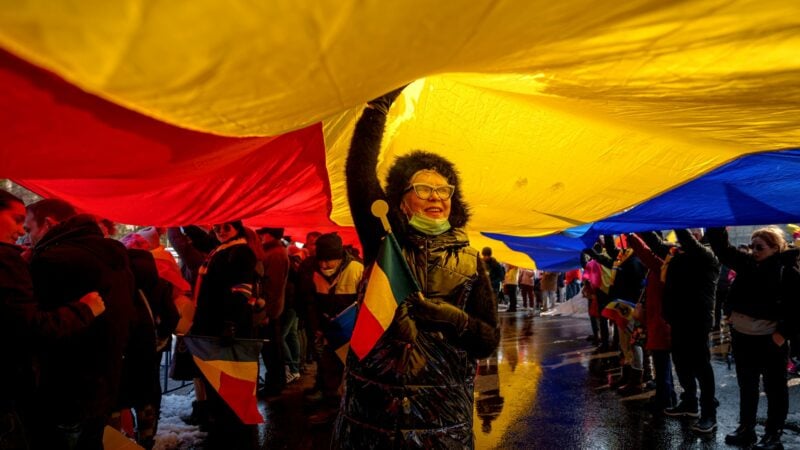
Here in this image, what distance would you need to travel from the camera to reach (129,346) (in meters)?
3.21

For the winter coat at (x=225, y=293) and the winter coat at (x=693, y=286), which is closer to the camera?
the winter coat at (x=225, y=293)

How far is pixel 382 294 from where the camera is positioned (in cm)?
175

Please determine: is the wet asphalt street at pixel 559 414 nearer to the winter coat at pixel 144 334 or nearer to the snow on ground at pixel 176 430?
the snow on ground at pixel 176 430

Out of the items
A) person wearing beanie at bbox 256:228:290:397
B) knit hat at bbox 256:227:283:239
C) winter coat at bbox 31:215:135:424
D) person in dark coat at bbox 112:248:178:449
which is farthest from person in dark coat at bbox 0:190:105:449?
knit hat at bbox 256:227:283:239

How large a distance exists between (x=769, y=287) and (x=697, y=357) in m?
0.97

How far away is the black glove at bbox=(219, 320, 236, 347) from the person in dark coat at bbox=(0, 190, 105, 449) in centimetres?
162

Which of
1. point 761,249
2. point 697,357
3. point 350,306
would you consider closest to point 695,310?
point 697,357

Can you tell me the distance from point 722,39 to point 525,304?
16.0m

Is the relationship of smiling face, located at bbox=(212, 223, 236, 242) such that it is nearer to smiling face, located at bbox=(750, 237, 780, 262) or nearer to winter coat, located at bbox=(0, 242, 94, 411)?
winter coat, located at bbox=(0, 242, 94, 411)

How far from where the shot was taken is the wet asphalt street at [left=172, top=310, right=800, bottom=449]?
443 centimetres

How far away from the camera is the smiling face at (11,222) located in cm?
218

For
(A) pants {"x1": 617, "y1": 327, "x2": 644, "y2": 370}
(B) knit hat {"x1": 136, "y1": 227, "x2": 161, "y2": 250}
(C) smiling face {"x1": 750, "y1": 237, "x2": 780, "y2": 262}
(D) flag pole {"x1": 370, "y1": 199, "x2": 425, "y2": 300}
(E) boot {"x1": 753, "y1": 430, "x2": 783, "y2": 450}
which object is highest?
(B) knit hat {"x1": 136, "y1": 227, "x2": 161, "y2": 250}

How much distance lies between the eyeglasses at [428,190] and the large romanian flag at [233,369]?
2370 millimetres

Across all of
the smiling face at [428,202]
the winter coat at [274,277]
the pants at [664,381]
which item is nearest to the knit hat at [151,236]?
the winter coat at [274,277]
